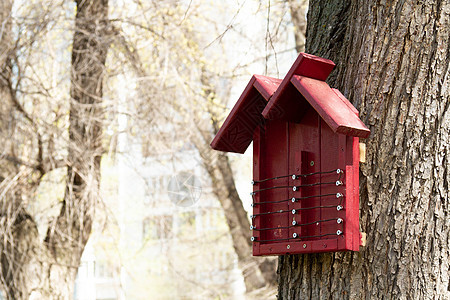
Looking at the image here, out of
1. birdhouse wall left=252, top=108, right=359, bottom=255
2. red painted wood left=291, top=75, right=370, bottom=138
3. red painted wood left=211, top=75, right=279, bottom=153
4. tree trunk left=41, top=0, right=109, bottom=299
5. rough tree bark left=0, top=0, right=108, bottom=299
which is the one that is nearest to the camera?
red painted wood left=291, top=75, right=370, bottom=138

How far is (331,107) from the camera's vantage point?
197 cm

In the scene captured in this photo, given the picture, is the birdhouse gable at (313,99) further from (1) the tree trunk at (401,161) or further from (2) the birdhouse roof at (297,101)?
(1) the tree trunk at (401,161)

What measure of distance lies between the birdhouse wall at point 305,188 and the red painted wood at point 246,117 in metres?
0.05

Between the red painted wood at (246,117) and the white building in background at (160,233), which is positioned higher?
the red painted wood at (246,117)

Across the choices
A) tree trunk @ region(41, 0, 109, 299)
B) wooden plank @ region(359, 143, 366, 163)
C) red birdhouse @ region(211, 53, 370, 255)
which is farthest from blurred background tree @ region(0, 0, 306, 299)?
wooden plank @ region(359, 143, 366, 163)

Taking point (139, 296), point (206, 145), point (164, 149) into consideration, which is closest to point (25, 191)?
point (164, 149)

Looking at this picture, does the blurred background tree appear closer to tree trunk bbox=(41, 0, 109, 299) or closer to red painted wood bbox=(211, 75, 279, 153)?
tree trunk bbox=(41, 0, 109, 299)

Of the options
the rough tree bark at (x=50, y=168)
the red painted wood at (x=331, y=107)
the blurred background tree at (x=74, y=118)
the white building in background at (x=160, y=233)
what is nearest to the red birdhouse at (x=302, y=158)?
the red painted wood at (x=331, y=107)

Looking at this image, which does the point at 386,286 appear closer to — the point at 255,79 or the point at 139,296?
the point at 255,79

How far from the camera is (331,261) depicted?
6.93ft

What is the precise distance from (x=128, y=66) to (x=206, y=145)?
2045 mm

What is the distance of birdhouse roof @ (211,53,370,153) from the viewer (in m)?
1.95

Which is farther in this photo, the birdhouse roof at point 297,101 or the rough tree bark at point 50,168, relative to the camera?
the rough tree bark at point 50,168

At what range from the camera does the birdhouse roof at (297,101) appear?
76.8 inches
